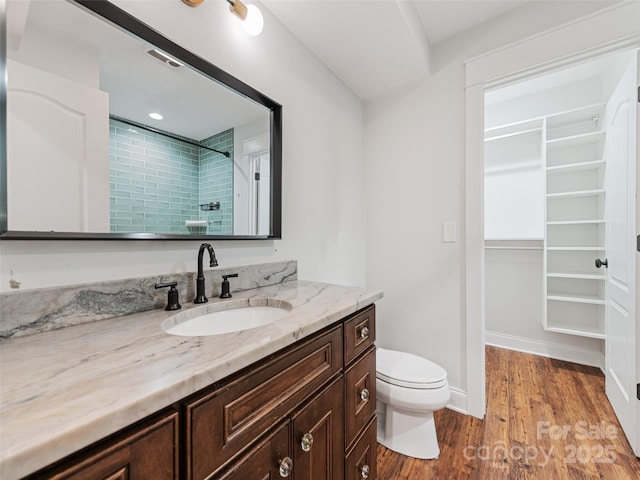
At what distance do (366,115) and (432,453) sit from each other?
7.18ft

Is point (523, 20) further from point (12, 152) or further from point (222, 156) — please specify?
point (12, 152)

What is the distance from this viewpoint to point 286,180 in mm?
1466

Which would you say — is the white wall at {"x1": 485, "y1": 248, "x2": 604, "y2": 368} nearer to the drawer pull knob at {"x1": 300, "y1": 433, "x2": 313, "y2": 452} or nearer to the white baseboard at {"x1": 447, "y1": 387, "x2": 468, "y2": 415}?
the white baseboard at {"x1": 447, "y1": 387, "x2": 468, "y2": 415}

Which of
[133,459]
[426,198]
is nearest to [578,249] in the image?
[426,198]

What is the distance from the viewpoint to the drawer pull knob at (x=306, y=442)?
0.73 m

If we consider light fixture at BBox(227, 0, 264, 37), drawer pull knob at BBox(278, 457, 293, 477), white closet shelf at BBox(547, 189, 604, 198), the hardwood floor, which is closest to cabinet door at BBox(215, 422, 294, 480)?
drawer pull knob at BBox(278, 457, 293, 477)

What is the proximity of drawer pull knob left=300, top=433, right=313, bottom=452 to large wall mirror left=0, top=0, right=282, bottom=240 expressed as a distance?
74 cm

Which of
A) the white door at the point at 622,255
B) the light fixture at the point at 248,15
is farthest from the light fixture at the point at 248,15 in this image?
the white door at the point at 622,255

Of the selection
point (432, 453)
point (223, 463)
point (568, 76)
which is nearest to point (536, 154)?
point (568, 76)

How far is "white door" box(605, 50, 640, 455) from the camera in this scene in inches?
53.9

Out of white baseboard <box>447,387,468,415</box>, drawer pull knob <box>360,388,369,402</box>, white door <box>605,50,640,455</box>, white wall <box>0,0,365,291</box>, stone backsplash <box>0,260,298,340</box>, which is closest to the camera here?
stone backsplash <box>0,260,298,340</box>

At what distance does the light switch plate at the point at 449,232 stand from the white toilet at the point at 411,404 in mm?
772

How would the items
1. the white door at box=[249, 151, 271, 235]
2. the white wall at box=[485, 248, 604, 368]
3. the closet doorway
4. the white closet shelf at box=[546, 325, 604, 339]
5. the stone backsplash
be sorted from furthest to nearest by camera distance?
1. the white wall at box=[485, 248, 604, 368]
2. the closet doorway
3. the white closet shelf at box=[546, 325, 604, 339]
4. the white door at box=[249, 151, 271, 235]
5. the stone backsplash

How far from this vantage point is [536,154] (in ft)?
8.40
